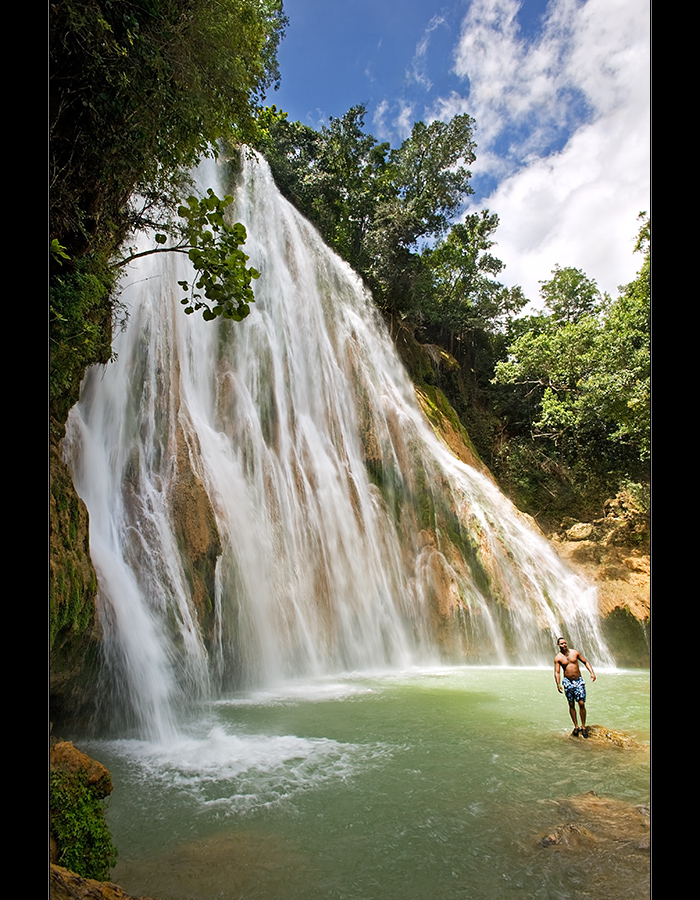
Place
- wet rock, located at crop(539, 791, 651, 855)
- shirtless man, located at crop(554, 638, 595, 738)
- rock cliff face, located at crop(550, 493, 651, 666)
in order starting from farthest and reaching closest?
rock cliff face, located at crop(550, 493, 651, 666)
shirtless man, located at crop(554, 638, 595, 738)
wet rock, located at crop(539, 791, 651, 855)

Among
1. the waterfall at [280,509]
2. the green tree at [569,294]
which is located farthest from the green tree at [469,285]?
the waterfall at [280,509]

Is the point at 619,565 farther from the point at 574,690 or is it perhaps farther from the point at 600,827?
the point at 600,827

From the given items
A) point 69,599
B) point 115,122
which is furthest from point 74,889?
point 115,122

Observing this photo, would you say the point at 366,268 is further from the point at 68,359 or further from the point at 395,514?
the point at 68,359

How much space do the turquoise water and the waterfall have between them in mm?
1336

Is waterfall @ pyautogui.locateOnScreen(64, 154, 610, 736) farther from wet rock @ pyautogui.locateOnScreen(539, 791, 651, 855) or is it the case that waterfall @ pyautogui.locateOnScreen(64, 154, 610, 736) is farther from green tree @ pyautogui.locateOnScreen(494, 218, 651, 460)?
green tree @ pyautogui.locateOnScreen(494, 218, 651, 460)

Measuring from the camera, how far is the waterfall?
7176 millimetres

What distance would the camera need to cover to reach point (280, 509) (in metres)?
10.6

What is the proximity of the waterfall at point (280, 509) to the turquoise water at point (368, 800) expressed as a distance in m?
1.34

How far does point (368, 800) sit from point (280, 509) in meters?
6.77

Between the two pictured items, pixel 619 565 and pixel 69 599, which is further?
pixel 619 565

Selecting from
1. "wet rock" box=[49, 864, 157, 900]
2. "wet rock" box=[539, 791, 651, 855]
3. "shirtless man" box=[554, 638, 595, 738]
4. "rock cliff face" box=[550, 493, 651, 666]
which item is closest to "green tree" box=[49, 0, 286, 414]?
"wet rock" box=[49, 864, 157, 900]

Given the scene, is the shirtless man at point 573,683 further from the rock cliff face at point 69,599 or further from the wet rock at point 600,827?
the rock cliff face at point 69,599
